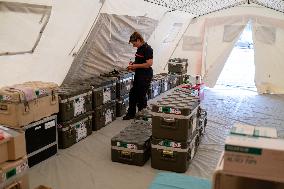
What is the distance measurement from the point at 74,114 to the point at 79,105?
155mm

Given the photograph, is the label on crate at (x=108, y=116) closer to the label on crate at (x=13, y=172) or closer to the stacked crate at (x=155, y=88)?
the stacked crate at (x=155, y=88)

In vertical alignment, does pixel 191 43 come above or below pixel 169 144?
above

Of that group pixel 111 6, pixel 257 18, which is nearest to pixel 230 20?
pixel 257 18

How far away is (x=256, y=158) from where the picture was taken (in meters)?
1.47

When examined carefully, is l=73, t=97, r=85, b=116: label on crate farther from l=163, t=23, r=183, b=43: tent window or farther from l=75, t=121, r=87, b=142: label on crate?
l=163, t=23, r=183, b=43: tent window

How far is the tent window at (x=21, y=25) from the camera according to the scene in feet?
8.55

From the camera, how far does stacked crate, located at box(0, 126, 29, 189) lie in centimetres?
214

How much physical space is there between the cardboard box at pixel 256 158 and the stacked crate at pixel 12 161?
4.88ft

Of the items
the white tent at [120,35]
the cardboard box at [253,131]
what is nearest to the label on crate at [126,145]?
the white tent at [120,35]

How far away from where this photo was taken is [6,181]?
2137mm

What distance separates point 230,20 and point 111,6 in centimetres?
436

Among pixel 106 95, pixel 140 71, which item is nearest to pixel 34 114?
pixel 106 95

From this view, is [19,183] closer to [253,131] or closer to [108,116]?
[253,131]

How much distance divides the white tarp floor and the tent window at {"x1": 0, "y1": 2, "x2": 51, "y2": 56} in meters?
1.25
